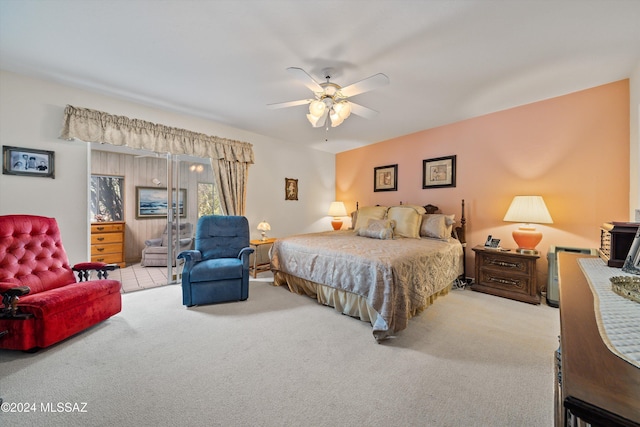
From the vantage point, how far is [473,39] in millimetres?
2092

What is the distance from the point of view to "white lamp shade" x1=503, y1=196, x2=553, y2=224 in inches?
116

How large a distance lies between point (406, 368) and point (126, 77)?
3.97 meters

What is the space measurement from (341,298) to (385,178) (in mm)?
3001

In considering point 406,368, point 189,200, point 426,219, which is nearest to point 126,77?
point 189,200

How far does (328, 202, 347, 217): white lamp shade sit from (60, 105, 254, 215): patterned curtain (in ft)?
6.47

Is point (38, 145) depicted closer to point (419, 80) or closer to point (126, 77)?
point (126, 77)

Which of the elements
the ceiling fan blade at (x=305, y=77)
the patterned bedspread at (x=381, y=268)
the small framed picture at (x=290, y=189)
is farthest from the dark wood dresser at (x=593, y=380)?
the small framed picture at (x=290, y=189)

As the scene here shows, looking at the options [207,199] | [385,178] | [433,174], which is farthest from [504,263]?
[207,199]

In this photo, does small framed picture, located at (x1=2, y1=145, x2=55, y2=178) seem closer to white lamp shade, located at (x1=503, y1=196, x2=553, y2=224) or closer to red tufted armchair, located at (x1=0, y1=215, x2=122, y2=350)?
red tufted armchair, located at (x1=0, y1=215, x2=122, y2=350)

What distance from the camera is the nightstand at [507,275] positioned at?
10.1 ft

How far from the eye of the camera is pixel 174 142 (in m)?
3.79

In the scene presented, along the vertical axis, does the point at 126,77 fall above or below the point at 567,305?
above

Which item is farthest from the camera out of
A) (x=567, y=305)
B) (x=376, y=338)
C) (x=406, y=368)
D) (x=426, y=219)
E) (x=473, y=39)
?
(x=426, y=219)

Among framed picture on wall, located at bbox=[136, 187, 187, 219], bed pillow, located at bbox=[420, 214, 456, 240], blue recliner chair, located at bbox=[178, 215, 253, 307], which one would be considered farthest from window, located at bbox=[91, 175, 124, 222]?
bed pillow, located at bbox=[420, 214, 456, 240]
